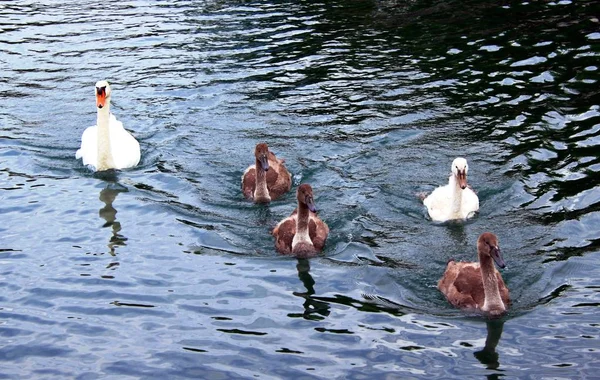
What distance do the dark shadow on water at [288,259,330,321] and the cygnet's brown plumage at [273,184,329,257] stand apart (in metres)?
0.46

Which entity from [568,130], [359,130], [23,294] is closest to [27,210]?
[23,294]

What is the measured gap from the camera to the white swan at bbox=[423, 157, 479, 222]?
1327 cm

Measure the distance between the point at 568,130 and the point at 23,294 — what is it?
8977 millimetres

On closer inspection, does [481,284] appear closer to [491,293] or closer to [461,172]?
[491,293]

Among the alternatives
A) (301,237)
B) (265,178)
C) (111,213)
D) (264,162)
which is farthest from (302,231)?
(111,213)

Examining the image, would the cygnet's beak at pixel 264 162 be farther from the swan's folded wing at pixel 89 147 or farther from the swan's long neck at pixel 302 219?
the swan's folded wing at pixel 89 147

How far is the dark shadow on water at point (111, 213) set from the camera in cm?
1310

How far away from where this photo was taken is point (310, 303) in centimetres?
1116

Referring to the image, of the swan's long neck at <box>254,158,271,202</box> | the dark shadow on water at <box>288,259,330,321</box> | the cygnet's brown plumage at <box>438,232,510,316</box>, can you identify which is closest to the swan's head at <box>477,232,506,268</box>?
the cygnet's brown plumage at <box>438,232,510,316</box>

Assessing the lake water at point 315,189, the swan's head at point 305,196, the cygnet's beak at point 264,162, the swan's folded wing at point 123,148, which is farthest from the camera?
the swan's folded wing at point 123,148

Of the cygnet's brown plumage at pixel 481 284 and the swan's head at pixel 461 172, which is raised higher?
the swan's head at pixel 461 172

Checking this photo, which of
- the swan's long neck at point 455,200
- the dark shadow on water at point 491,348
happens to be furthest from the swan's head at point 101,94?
the dark shadow on water at point 491,348

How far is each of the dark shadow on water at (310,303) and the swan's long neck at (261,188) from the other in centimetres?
235

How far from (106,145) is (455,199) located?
5.81 m
